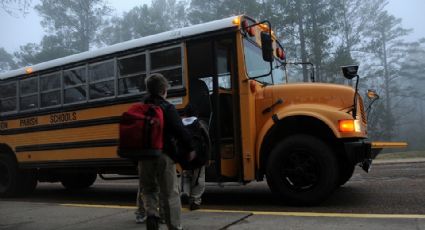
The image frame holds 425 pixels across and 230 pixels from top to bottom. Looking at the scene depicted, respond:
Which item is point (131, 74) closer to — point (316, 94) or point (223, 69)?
point (223, 69)

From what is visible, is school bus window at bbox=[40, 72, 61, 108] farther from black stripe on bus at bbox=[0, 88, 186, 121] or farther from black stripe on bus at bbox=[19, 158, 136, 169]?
black stripe on bus at bbox=[19, 158, 136, 169]

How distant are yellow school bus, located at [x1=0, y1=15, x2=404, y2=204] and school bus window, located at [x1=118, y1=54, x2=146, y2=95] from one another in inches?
0.6

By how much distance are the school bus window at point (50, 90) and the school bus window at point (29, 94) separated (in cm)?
18

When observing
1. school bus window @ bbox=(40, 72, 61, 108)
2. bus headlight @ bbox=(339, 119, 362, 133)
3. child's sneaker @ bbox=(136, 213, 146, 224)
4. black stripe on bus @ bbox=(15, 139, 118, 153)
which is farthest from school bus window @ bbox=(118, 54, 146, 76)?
bus headlight @ bbox=(339, 119, 362, 133)

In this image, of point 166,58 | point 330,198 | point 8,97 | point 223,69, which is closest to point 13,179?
point 8,97

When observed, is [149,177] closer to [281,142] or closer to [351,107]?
[281,142]

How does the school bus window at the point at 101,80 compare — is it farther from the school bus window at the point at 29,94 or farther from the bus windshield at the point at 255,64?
the bus windshield at the point at 255,64

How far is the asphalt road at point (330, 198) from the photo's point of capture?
6.10 metres

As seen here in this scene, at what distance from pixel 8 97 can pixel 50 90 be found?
129cm

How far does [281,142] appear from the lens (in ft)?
21.1

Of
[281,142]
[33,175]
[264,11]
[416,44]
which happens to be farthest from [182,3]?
[281,142]

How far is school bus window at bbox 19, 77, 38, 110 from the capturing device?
9138 mm

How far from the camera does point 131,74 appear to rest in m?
7.68

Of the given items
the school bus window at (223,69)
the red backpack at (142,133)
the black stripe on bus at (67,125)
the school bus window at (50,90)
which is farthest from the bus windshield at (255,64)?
the school bus window at (50,90)
